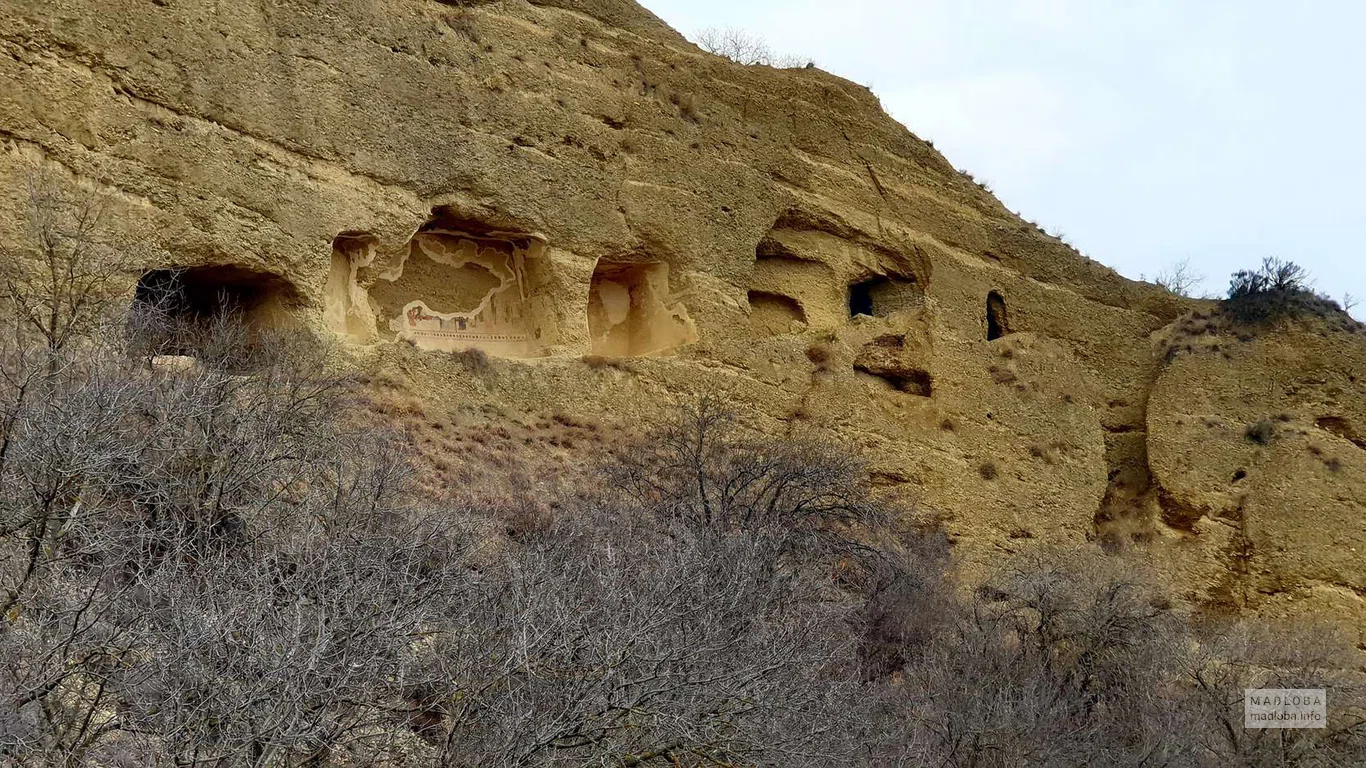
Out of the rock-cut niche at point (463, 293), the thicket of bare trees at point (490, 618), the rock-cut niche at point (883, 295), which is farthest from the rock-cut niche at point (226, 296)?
the rock-cut niche at point (883, 295)

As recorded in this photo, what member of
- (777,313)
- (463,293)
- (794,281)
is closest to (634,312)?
(777,313)

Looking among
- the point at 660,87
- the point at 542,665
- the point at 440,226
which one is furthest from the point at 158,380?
the point at 660,87

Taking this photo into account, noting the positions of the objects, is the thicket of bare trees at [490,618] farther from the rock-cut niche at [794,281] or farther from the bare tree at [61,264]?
the rock-cut niche at [794,281]

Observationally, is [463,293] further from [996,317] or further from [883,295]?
[996,317]

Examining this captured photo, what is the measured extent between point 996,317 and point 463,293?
7.27 metres

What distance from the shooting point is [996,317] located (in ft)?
57.0

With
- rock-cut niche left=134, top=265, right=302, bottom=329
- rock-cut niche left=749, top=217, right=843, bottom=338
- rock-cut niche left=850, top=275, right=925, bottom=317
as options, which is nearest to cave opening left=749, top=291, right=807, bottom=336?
rock-cut niche left=749, top=217, right=843, bottom=338

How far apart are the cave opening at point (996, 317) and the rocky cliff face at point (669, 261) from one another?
6 cm

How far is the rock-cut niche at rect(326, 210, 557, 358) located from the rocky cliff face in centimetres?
3

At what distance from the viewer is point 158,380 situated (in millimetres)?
9055

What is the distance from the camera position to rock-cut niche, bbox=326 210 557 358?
1353 centimetres

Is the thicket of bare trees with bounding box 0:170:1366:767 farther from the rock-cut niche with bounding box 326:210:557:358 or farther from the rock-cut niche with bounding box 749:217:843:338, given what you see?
the rock-cut niche with bounding box 749:217:843:338

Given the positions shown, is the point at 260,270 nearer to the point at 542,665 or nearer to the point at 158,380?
the point at 158,380

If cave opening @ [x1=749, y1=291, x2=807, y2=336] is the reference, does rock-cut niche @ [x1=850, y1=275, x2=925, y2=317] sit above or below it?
above
